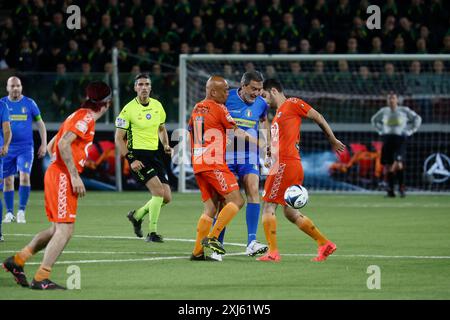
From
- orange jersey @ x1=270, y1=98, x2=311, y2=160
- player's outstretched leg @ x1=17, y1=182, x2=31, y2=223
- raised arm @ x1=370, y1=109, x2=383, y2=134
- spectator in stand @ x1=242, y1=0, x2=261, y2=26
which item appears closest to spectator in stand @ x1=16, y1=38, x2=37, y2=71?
spectator in stand @ x1=242, y1=0, x2=261, y2=26

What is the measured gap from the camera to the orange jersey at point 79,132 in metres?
9.41

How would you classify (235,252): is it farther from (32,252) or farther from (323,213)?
(323,213)

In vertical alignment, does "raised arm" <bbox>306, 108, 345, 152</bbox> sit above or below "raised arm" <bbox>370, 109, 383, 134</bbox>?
above

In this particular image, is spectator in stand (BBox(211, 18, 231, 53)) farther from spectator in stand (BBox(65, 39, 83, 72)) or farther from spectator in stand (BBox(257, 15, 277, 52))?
spectator in stand (BBox(65, 39, 83, 72))

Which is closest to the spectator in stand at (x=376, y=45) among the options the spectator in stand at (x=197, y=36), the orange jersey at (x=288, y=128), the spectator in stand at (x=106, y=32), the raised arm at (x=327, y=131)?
the spectator in stand at (x=197, y=36)

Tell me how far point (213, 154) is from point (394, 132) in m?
12.9

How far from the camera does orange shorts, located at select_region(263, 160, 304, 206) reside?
12141 mm

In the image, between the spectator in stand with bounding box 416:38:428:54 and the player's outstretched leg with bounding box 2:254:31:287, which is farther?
the spectator in stand with bounding box 416:38:428:54

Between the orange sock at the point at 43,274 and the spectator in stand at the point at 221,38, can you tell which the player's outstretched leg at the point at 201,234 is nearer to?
the orange sock at the point at 43,274

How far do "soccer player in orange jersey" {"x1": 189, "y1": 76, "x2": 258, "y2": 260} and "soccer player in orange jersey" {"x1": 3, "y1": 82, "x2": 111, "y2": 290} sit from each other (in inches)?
93.3

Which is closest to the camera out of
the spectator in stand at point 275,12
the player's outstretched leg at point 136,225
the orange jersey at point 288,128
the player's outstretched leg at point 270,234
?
the player's outstretched leg at point 270,234

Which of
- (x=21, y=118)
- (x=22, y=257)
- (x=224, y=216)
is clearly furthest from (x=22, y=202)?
(x=22, y=257)

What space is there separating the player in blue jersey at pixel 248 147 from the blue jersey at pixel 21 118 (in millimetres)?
5822
